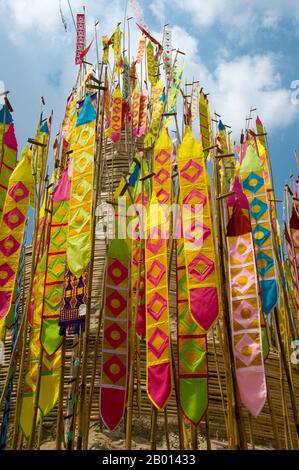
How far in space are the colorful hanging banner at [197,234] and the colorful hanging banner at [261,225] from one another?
19.9 inches

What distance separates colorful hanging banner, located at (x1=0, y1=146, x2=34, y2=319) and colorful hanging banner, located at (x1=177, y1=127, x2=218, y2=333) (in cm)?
138

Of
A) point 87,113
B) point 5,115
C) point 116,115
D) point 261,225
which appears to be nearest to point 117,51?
point 116,115

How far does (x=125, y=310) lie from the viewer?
135 inches

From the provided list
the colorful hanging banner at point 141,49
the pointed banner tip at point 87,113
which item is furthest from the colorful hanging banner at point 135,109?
the pointed banner tip at point 87,113

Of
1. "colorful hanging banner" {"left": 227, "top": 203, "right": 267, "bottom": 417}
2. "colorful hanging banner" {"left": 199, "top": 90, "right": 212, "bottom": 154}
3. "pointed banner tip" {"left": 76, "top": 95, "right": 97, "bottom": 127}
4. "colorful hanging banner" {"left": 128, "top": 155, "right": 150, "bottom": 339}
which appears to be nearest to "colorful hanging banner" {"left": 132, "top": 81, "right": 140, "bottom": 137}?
"colorful hanging banner" {"left": 199, "top": 90, "right": 212, "bottom": 154}

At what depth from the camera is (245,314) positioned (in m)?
3.06

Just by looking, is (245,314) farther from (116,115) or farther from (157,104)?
(157,104)

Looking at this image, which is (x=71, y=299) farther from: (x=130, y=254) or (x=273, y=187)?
(x=273, y=187)

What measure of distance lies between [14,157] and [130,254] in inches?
70.4

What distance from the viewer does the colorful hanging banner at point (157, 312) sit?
3105mm

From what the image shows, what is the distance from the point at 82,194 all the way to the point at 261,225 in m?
1.37

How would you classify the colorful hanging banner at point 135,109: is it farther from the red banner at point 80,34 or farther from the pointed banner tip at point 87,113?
the pointed banner tip at point 87,113
